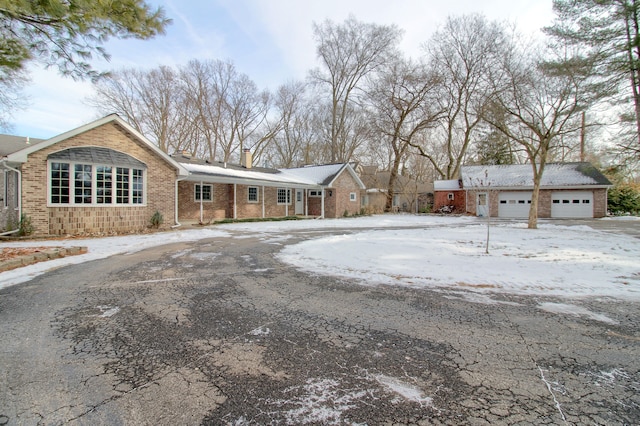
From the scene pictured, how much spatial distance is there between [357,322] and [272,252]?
5028 millimetres

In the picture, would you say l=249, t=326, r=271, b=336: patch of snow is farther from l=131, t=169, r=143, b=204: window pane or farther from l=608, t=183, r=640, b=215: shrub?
l=608, t=183, r=640, b=215: shrub

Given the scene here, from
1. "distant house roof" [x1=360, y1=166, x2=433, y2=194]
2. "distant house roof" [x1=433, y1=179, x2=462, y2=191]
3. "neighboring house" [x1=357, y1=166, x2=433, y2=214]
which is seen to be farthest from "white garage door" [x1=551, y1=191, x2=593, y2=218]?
"distant house roof" [x1=360, y1=166, x2=433, y2=194]

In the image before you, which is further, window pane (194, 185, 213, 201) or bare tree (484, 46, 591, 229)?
window pane (194, 185, 213, 201)

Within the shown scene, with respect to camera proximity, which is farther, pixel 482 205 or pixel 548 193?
pixel 482 205

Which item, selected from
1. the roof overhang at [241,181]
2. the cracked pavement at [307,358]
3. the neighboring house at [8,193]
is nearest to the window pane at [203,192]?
the roof overhang at [241,181]

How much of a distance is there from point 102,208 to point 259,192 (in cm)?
970

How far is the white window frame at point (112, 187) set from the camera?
1095cm

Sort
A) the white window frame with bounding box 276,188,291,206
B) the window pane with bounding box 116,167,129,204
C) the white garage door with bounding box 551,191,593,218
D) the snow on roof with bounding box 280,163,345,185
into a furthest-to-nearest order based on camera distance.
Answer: the white garage door with bounding box 551,191,593,218, the snow on roof with bounding box 280,163,345,185, the white window frame with bounding box 276,188,291,206, the window pane with bounding box 116,167,129,204

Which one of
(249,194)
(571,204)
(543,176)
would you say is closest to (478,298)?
(249,194)

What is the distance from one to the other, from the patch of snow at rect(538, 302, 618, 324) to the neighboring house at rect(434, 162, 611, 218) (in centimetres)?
2018

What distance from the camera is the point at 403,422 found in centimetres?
196

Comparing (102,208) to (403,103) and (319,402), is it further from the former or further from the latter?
(403,103)

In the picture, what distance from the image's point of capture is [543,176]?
25562 mm

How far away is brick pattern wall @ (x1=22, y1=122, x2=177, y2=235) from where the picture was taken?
1048cm
